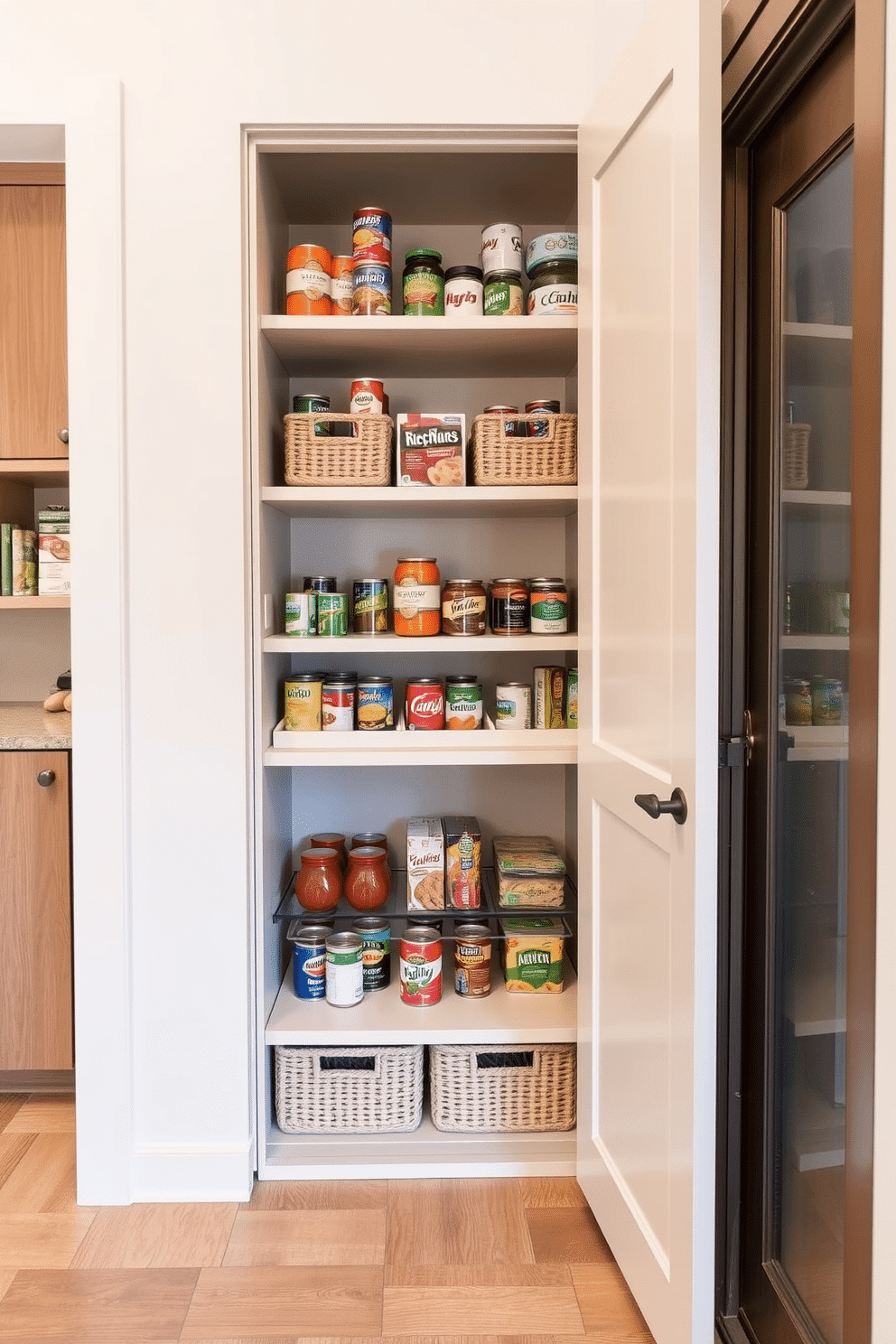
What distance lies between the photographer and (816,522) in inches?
52.3

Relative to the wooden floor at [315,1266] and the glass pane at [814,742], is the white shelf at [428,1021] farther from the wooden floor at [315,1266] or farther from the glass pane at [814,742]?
the glass pane at [814,742]

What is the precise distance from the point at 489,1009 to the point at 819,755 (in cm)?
110

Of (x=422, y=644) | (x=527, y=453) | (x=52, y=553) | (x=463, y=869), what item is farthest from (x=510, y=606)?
(x=52, y=553)

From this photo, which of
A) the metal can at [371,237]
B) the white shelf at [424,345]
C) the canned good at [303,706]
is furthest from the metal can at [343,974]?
the metal can at [371,237]

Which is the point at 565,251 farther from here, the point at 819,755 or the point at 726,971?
the point at 726,971

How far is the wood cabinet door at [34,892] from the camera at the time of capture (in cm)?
220

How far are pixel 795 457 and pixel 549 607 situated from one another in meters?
0.77

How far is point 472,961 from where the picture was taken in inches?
84.9

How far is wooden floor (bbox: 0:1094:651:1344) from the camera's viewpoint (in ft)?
5.24

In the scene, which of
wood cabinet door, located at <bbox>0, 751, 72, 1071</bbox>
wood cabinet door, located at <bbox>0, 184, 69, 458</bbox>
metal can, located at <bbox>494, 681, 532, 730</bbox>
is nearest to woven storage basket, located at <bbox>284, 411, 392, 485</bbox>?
metal can, located at <bbox>494, 681, 532, 730</bbox>

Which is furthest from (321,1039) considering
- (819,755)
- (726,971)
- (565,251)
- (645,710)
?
(565,251)

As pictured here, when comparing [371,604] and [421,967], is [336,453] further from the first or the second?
[421,967]

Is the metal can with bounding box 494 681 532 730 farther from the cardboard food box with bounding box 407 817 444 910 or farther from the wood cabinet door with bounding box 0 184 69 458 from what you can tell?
the wood cabinet door with bounding box 0 184 69 458

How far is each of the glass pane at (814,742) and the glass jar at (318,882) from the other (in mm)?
1044
